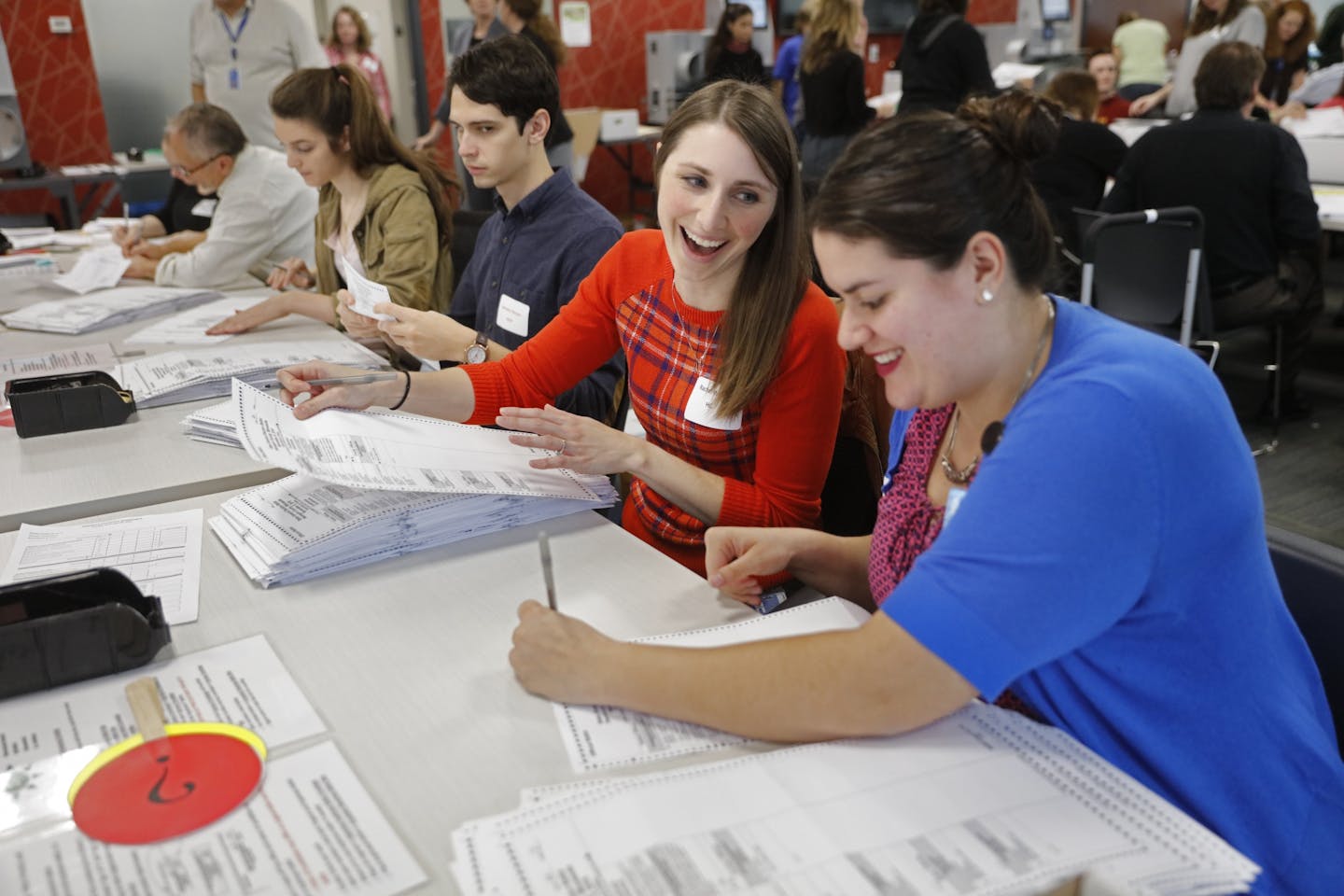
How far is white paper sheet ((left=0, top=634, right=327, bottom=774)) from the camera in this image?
938 millimetres

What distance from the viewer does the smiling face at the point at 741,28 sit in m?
6.98

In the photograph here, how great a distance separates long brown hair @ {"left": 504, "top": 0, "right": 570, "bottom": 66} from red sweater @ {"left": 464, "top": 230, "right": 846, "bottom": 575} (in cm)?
405

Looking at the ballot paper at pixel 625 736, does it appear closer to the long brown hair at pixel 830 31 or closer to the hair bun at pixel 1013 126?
the hair bun at pixel 1013 126

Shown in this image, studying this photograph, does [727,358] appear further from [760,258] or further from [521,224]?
[521,224]

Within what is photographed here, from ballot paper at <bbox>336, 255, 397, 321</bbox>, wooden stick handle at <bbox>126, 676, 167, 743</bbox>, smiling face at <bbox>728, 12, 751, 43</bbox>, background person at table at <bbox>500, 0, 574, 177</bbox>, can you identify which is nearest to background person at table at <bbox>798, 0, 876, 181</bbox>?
background person at table at <bbox>500, 0, 574, 177</bbox>

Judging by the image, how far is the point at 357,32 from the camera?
22.3 feet

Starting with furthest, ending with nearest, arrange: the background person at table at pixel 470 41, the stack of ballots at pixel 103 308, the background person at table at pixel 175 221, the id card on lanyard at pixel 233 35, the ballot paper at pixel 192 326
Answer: the id card on lanyard at pixel 233 35, the background person at table at pixel 470 41, the background person at table at pixel 175 221, the stack of ballots at pixel 103 308, the ballot paper at pixel 192 326

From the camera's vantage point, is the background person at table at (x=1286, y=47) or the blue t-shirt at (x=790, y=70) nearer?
the background person at table at (x=1286, y=47)

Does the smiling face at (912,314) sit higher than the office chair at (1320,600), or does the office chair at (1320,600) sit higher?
the smiling face at (912,314)

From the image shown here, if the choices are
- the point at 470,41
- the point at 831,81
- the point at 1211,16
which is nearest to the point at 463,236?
the point at 831,81

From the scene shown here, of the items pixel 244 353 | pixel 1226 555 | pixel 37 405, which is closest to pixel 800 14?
pixel 244 353

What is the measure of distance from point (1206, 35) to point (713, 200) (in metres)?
5.59

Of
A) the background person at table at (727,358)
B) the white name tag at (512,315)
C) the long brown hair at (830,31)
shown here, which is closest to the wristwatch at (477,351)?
the white name tag at (512,315)

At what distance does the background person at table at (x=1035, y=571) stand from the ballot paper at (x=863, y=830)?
5cm
